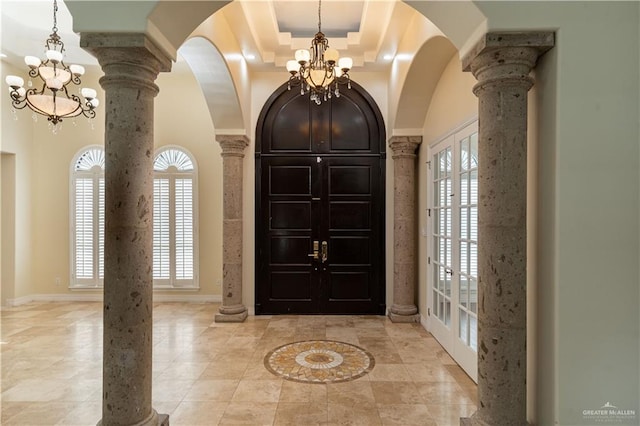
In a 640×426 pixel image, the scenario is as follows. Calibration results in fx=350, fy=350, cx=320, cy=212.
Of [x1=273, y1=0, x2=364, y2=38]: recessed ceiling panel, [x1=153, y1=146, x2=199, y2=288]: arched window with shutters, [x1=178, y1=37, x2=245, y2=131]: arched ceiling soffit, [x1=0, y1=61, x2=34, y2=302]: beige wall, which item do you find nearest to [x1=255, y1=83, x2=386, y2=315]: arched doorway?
[x1=178, y1=37, x2=245, y2=131]: arched ceiling soffit

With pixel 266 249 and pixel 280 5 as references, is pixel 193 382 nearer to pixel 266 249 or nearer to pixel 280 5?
pixel 266 249

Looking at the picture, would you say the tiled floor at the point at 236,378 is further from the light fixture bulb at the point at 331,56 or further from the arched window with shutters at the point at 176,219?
the light fixture bulb at the point at 331,56

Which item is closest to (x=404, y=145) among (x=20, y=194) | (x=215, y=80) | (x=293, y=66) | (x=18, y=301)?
(x=293, y=66)

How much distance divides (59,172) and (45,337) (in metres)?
3.41

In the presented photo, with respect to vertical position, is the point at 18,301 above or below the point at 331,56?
below

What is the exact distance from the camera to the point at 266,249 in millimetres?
5793

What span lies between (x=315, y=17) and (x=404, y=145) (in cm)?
220

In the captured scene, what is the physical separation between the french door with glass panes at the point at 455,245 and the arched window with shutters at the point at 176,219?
4347 mm

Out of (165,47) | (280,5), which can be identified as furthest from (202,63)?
(165,47)

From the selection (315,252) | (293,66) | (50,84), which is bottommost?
A: (315,252)

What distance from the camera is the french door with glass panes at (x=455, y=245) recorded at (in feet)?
11.7

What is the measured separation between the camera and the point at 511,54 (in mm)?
2135

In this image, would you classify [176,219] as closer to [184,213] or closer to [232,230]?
[184,213]

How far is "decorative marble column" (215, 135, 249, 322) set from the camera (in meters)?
5.44
